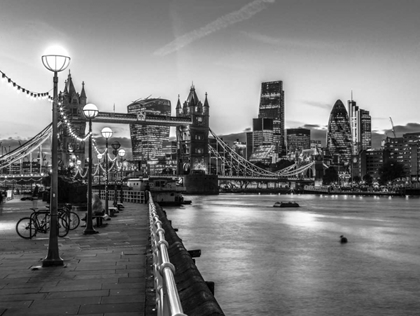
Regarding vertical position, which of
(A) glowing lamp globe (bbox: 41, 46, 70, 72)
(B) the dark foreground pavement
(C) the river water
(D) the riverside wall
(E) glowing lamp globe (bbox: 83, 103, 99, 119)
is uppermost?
(A) glowing lamp globe (bbox: 41, 46, 70, 72)

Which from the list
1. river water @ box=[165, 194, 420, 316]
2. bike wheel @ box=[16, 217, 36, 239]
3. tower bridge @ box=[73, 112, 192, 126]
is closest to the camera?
bike wheel @ box=[16, 217, 36, 239]

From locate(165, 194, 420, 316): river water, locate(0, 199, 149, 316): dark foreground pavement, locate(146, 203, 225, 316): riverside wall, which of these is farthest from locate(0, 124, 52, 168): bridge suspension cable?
locate(146, 203, 225, 316): riverside wall

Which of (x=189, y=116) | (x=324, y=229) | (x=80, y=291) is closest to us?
(x=80, y=291)

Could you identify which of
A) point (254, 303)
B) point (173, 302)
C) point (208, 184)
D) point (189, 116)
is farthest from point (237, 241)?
point (189, 116)

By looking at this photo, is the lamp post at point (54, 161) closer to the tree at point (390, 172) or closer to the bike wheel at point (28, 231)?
the bike wheel at point (28, 231)

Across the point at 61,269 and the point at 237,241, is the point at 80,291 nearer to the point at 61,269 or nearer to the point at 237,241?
the point at 61,269

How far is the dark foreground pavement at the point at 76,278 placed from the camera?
6.59 m

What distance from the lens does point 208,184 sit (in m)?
142

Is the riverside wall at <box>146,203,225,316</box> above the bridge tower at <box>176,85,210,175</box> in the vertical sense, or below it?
below

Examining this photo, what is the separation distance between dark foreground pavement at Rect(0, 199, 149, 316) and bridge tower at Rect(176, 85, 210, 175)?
449ft

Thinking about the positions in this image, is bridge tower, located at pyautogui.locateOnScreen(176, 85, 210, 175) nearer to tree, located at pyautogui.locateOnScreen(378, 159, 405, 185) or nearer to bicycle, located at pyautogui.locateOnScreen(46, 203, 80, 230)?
tree, located at pyautogui.locateOnScreen(378, 159, 405, 185)

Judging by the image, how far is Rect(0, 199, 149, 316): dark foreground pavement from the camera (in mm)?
6594

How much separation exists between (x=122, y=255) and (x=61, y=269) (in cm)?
185

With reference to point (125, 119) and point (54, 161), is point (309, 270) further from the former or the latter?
point (125, 119)
